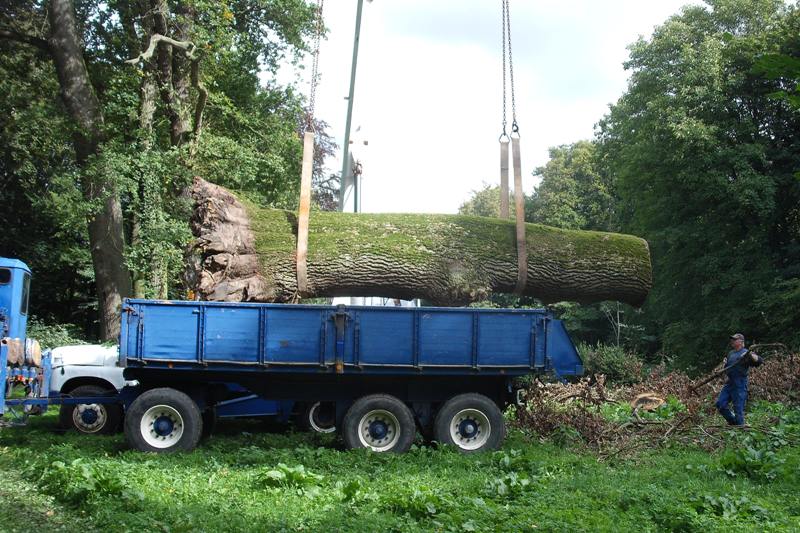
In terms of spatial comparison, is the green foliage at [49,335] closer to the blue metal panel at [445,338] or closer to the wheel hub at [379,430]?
the wheel hub at [379,430]

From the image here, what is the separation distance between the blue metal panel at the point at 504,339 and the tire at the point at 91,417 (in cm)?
575

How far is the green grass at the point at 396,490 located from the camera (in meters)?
6.93

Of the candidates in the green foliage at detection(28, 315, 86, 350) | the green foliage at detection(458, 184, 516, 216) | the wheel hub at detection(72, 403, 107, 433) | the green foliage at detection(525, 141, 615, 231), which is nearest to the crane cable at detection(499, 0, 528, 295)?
the wheel hub at detection(72, 403, 107, 433)

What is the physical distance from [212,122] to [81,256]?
9386 mm

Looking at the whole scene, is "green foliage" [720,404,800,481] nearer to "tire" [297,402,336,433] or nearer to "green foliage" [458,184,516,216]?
"tire" [297,402,336,433]

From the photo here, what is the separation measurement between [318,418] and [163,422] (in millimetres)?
3002

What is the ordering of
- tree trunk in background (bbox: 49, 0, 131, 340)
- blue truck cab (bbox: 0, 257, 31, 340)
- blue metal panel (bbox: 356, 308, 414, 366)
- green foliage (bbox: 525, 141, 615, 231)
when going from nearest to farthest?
blue metal panel (bbox: 356, 308, 414, 366) < blue truck cab (bbox: 0, 257, 31, 340) < tree trunk in background (bbox: 49, 0, 131, 340) < green foliage (bbox: 525, 141, 615, 231)

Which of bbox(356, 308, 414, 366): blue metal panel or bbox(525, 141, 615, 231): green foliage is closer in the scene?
bbox(356, 308, 414, 366): blue metal panel

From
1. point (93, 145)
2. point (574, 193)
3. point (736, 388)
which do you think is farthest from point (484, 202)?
point (736, 388)

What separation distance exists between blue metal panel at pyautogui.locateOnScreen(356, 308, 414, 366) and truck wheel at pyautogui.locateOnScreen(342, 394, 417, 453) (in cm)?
54

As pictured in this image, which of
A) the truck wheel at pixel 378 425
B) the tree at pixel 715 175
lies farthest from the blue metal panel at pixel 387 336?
the tree at pixel 715 175

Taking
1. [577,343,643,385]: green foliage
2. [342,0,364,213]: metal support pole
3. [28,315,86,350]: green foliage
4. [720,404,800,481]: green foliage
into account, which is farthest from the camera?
[577,343,643,385]: green foliage

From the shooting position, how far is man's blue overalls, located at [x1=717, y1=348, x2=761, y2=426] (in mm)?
12727

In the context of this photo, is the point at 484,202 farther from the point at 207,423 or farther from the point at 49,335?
the point at 207,423
